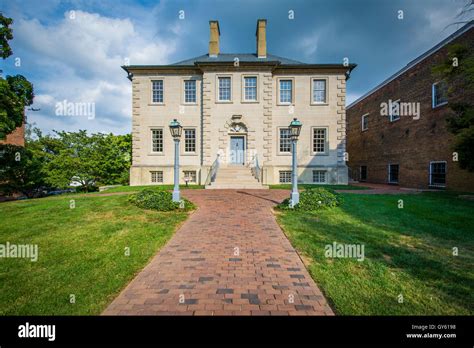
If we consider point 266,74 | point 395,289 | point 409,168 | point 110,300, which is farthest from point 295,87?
point 110,300

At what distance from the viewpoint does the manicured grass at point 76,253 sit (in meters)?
Result: 2.96

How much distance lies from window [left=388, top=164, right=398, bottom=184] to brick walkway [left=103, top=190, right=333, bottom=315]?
18072 mm

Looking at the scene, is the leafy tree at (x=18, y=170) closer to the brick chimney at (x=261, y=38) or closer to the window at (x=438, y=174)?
the brick chimney at (x=261, y=38)

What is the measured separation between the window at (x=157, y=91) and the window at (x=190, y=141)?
152 inches

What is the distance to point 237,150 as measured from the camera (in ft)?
61.3

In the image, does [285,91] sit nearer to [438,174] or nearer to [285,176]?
[285,176]

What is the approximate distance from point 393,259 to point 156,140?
18774 millimetres

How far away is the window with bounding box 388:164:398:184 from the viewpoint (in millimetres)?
18612

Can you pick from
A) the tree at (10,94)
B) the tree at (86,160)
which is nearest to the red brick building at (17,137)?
the tree at (86,160)

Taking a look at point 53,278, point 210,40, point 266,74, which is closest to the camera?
point 53,278

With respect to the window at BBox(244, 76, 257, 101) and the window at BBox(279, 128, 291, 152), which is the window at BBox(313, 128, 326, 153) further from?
the window at BBox(244, 76, 257, 101)

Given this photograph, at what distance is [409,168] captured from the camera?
55.1 ft
